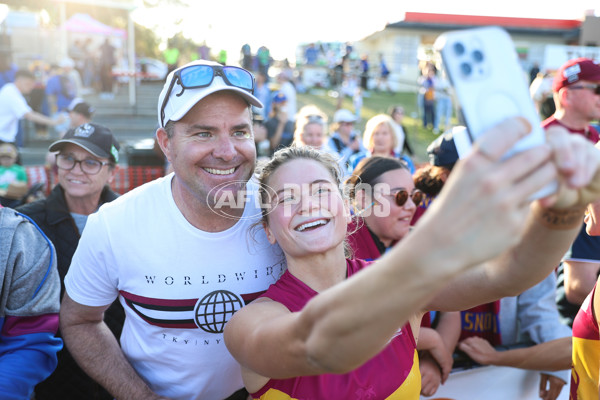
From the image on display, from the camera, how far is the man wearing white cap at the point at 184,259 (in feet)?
7.08

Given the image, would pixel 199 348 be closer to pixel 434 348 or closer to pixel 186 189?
pixel 186 189

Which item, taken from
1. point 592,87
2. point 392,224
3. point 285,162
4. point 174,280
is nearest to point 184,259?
point 174,280

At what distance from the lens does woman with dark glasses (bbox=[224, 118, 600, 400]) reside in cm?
97

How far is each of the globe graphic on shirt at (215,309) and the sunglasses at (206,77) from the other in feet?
2.94

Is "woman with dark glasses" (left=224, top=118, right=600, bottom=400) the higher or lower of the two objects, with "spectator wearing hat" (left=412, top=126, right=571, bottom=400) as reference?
higher

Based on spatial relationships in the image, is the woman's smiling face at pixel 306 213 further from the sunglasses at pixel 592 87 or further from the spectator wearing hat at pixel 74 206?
the sunglasses at pixel 592 87

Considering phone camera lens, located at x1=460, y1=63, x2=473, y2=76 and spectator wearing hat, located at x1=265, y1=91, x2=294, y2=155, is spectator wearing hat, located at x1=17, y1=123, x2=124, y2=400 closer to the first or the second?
phone camera lens, located at x1=460, y1=63, x2=473, y2=76

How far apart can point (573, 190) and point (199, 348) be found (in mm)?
1602

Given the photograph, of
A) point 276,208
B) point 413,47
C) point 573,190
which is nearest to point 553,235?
point 573,190

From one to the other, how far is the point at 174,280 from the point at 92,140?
189cm

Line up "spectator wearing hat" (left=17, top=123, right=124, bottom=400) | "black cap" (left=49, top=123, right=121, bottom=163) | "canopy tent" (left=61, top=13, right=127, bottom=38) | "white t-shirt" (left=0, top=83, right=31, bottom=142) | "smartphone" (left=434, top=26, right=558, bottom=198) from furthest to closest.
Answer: "canopy tent" (left=61, top=13, right=127, bottom=38)
"white t-shirt" (left=0, top=83, right=31, bottom=142)
"black cap" (left=49, top=123, right=121, bottom=163)
"spectator wearing hat" (left=17, top=123, right=124, bottom=400)
"smartphone" (left=434, top=26, right=558, bottom=198)

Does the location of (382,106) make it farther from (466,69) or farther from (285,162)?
(466,69)

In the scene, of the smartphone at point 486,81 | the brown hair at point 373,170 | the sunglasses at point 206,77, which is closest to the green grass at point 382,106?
the brown hair at point 373,170

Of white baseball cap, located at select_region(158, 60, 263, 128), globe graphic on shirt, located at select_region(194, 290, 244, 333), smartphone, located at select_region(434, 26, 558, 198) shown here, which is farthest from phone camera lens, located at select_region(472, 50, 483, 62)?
globe graphic on shirt, located at select_region(194, 290, 244, 333)
